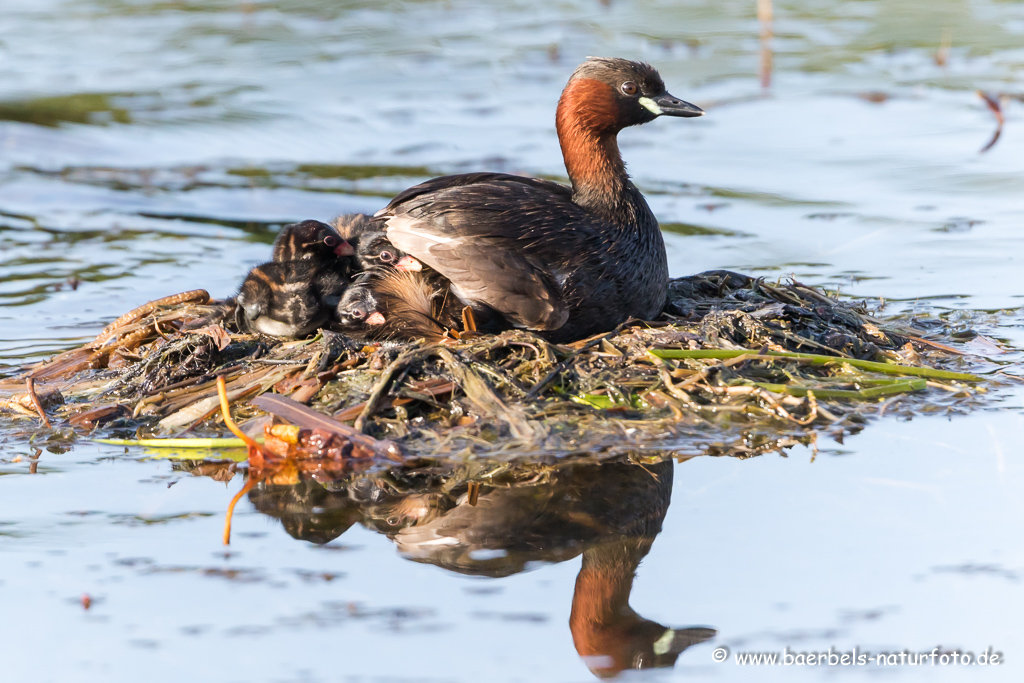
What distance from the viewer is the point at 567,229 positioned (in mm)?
6004

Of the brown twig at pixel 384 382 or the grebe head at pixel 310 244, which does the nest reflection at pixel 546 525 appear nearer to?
the brown twig at pixel 384 382

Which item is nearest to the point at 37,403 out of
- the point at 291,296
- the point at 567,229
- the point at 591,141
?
the point at 291,296

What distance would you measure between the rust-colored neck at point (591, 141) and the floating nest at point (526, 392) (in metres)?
0.75

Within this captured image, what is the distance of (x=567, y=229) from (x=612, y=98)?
0.84 meters

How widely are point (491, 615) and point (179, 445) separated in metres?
2.09

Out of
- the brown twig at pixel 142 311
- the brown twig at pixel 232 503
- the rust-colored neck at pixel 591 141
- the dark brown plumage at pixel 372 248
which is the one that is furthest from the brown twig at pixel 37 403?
the rust-colored neck at pixel 591 141

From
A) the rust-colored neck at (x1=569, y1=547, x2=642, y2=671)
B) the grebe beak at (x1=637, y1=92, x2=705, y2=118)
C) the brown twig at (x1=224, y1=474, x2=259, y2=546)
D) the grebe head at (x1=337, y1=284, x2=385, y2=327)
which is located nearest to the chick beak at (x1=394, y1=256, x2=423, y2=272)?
the grebe head at (x1=337, y1=284, x2=385, y2=327)

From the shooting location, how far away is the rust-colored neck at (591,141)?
6.36 meters

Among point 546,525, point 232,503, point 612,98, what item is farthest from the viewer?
point 612,98

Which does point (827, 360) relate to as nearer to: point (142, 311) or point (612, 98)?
point (612, 98)

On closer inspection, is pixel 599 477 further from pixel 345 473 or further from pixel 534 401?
pixel 345 473

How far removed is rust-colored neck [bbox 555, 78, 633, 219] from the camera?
6.36 m

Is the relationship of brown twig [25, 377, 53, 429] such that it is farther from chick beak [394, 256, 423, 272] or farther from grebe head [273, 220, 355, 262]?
chick beak [394, 256, 423, 272]

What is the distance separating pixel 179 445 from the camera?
17.8 ft
